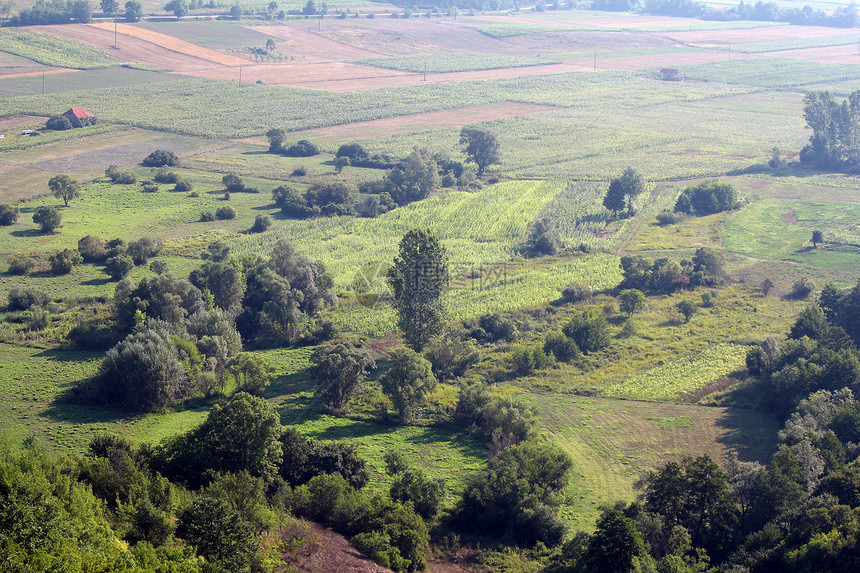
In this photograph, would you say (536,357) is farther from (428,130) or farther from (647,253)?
(428,130)

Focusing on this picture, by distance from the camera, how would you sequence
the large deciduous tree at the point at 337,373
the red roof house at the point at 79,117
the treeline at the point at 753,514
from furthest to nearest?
the red roof house at the point at 79,117
the large deciduous tree at the point at 337,373
the treeline at the point at 753,514

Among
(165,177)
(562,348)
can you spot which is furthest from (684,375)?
(165,177)

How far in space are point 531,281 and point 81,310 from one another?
4563 centimetres

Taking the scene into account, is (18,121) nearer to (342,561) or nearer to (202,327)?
(202,327)

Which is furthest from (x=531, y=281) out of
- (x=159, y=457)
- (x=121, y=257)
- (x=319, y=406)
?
(x=159, y=457)

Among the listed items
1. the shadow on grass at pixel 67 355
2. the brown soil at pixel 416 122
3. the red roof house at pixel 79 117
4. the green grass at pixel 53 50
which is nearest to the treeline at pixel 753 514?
the shadow on grass at pixel 67 355

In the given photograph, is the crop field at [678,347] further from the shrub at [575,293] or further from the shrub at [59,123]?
the shrub at [59,123]

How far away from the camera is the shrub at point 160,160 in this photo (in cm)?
12012

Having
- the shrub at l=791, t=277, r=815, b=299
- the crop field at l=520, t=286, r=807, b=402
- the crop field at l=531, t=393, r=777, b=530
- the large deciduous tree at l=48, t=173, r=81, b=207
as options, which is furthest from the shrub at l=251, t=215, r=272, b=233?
the shrub at l=791, t=277, r=815, b=299

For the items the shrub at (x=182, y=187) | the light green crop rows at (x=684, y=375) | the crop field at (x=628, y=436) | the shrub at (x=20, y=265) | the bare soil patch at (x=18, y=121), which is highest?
the bare soil patch at (x=18, y=121)

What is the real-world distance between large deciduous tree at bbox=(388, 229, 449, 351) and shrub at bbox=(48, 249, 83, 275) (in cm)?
3670

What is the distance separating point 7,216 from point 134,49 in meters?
117

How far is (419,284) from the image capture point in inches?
2554

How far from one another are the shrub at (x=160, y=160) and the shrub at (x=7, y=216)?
1166 inches
